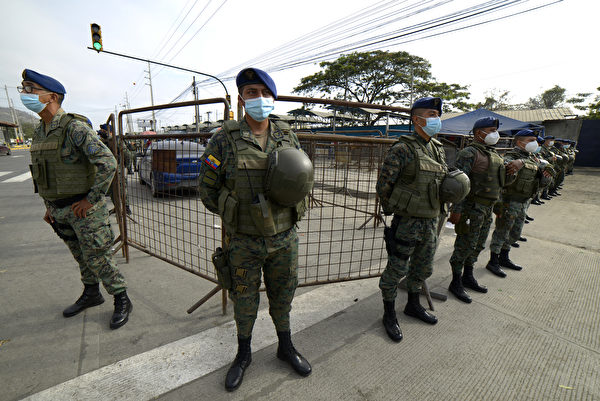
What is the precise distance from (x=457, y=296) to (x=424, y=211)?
1441 mm

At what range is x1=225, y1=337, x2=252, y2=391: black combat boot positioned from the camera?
1.80 m

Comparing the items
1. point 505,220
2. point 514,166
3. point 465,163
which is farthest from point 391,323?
point 514,166

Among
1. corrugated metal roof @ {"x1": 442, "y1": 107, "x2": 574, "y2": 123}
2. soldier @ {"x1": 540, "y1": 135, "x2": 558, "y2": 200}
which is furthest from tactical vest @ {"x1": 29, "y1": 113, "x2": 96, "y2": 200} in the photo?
corrugated metal roof @ {"x1": 442, "y1": 107, "x2": 574, "y2": 123}

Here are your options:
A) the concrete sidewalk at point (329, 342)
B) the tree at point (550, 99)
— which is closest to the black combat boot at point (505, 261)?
the concrete sidewalk at point (329, 342)

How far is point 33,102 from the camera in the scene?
7.18 ft

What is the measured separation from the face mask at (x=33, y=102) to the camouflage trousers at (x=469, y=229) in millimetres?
4086

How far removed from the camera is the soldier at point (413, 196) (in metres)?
2.27

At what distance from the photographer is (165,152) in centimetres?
304

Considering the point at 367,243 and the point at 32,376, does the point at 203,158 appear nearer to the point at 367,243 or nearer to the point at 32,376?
the point at 32,376

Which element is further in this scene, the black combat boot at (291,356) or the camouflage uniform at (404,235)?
the camouflage uniform at (404,235)

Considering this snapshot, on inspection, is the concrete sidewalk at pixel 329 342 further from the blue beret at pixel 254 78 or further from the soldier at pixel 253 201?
the blue beret at pixel 254 78

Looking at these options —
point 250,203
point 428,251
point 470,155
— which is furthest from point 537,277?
point 250,203

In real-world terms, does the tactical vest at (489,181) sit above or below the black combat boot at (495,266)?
above

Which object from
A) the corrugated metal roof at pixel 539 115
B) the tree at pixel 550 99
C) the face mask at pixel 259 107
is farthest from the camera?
the tree at pixel 550 99
